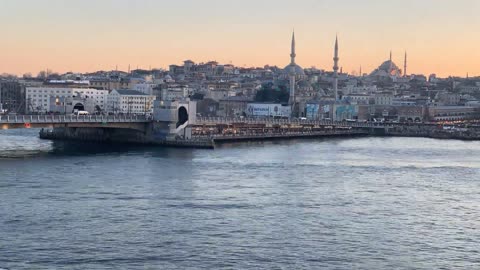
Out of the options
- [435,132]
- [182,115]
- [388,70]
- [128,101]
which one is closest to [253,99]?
[128,101]

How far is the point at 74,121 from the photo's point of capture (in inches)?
635

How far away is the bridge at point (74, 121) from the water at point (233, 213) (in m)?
1.25

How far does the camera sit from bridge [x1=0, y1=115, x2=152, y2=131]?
15211 millimetres

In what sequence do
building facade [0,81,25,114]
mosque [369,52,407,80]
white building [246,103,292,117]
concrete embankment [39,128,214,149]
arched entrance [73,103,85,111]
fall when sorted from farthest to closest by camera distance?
mosque [369,52,407,80] < building facade [0,81,25,114] < white building [246,103,292,117] < arched entrance [73,103,85,111] < concrete embankment [39,128,214,149]

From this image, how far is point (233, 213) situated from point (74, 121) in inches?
336

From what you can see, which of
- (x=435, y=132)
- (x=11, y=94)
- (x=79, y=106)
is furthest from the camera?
(x=11, y=94)

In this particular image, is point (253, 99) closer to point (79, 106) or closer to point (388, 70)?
point (79, 106)

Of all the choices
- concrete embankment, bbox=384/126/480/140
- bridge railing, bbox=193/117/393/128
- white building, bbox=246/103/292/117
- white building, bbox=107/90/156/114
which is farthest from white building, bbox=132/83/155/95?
concrete embankment, bbox=384/126/480/140

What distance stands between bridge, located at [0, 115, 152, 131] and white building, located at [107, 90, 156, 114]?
11.4m

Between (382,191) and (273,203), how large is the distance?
184cm

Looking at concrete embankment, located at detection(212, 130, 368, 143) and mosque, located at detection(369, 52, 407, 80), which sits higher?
mosque, located at detection(369, 52, 407, 80)

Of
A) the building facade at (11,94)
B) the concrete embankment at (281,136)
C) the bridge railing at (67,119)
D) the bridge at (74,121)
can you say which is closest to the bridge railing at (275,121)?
the concrete embankment at (281,136)

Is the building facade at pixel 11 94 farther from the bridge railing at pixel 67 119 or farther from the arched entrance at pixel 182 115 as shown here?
the bridge railing at pixel 67 119

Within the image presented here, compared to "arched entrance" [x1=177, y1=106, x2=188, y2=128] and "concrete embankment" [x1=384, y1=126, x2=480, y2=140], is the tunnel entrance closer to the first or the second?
"arched entrance" [x1=177, y1=106, x2=188, y2=128]
